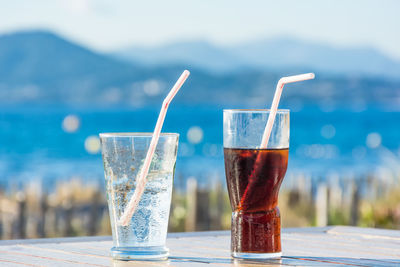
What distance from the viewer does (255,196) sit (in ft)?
6.46

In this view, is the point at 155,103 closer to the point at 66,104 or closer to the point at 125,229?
the point at 66,104

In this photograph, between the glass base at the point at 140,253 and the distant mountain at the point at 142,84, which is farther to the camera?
the distant mountain at the point at 142,84

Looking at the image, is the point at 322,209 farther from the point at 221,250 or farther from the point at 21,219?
the point at 221,250

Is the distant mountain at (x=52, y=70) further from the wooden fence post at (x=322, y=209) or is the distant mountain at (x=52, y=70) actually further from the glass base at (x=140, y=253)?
the glass base at (x=140, y=253)

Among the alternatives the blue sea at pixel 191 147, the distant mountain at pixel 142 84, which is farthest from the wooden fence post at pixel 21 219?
the distant mountain at pixel 142 84

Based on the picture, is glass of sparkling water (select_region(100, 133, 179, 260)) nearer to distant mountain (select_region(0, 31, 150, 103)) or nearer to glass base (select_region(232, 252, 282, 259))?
glass base (select_region(232, 252, 282, 259))

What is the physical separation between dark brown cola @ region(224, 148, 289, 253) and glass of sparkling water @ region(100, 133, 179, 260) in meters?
0.19

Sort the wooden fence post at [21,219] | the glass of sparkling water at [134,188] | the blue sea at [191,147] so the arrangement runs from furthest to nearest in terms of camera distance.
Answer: the blue sea at [191,147]
the wooden fence post at [21,219]
the glass of sparkling water at [134,188]

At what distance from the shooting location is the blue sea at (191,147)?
110 ft

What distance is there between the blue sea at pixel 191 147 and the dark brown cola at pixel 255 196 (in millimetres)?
17996

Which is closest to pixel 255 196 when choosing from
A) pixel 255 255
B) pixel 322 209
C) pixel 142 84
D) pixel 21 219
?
pixel 255 255

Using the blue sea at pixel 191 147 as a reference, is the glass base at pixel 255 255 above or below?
below

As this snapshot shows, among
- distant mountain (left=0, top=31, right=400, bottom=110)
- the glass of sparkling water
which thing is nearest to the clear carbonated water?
the glass of sparkling water

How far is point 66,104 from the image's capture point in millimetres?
105062
